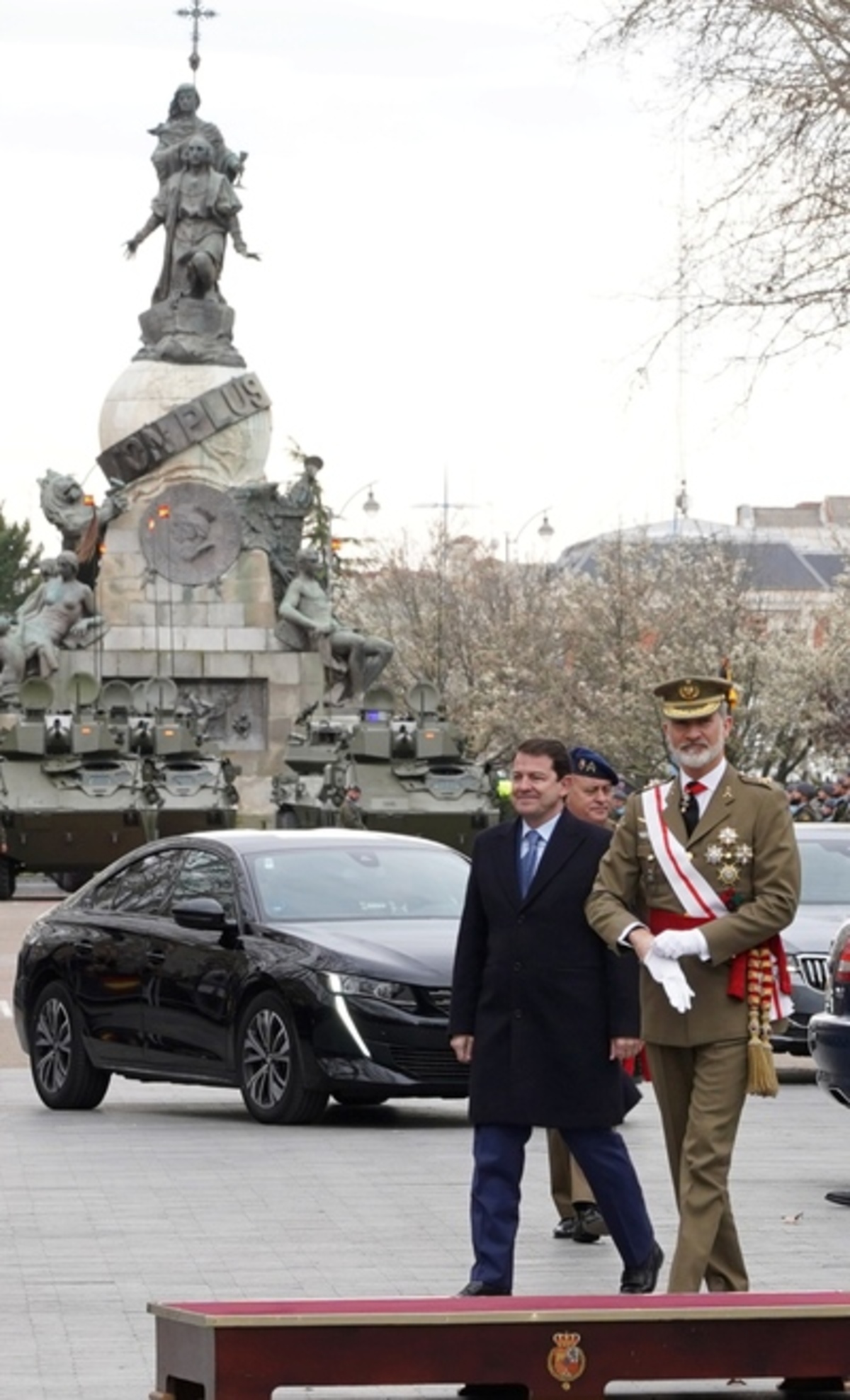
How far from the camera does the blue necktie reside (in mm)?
10078

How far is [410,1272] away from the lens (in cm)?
1098

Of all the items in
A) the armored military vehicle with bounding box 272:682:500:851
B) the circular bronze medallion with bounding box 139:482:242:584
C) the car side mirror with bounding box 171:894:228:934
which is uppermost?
the circular bronze medallion with bounding box 139:482:242:584

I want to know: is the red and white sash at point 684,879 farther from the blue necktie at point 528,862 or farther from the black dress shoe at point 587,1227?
the black dress shoe at point 587,1227

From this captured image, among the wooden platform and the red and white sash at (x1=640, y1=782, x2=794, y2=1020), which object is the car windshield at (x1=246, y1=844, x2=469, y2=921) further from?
the wooden platform

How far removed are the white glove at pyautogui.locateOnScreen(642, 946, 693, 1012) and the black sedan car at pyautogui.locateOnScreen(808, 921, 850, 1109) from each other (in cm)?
383

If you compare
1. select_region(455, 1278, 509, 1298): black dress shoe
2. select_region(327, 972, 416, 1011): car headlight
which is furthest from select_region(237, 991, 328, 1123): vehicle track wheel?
select_region(455, 1278, 509, 1298): black dress shoe

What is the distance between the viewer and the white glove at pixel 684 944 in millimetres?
9297

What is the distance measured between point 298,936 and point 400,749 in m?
34.3

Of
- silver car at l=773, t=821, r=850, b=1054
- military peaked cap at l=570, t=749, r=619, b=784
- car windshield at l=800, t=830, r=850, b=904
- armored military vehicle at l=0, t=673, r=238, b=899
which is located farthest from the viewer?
armored military vehicle at l=0, t=673, r=238, b=899

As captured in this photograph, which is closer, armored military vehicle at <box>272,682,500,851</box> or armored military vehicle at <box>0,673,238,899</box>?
armored military vehicle at <box>0,673,238,899</box>

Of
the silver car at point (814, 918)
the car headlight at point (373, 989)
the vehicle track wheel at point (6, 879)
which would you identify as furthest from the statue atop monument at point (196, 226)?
the car headlight at point (373, 989)

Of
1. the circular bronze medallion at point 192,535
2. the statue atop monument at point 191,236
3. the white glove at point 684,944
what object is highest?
the statue atop monument at point 191,236

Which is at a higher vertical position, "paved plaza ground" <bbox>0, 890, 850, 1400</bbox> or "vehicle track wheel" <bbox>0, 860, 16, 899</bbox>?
"paved plaza ground" <bbox>0, 890, 850, 1400</bbox>

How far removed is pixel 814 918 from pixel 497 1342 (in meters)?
12.3
